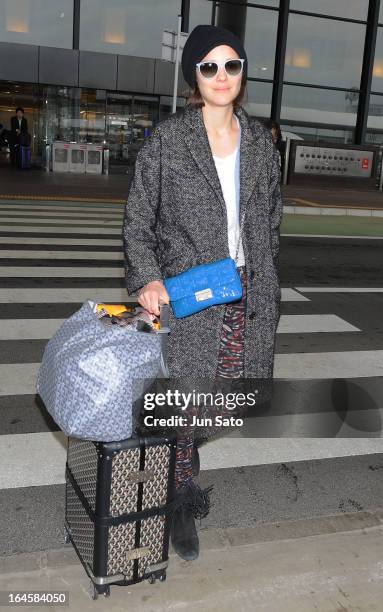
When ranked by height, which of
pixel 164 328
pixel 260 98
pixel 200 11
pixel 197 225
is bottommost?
pixel 164 328

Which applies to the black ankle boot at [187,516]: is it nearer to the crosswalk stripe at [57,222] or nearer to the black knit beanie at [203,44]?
the black knit beanie at [203,44]

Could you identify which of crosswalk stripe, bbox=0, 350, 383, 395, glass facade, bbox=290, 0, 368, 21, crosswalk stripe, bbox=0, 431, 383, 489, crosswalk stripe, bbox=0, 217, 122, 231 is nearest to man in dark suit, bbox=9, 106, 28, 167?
glass facade, bbox=290, 0, 368, 21

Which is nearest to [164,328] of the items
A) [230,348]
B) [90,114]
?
[230,348]

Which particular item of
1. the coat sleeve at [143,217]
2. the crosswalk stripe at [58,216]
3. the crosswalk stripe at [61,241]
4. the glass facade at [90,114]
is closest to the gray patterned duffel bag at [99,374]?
the coat sleeve at [143,217]

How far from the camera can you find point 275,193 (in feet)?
8.56

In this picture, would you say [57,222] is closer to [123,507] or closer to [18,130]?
[123,507]

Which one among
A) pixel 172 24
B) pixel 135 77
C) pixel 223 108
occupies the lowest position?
pixel 223 108

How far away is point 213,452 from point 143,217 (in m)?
1.71

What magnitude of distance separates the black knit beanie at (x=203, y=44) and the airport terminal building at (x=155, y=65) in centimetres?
2060

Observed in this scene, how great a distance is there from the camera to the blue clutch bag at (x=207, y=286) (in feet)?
7.41

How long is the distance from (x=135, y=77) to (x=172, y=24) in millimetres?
2586

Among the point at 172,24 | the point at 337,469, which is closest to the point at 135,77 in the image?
the point at 172,24

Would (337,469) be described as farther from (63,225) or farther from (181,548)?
(63,225)

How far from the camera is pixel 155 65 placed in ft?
76.8
